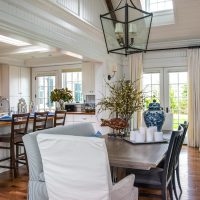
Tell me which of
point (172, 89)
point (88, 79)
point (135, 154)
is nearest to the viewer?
point (135, 154)

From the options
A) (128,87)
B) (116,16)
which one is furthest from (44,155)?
(116,16)

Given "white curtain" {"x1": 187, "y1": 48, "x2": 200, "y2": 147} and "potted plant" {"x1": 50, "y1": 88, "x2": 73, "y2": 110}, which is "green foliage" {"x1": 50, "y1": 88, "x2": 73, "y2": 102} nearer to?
"potted plant" {"x1": 50, "y1": 88, "x2": 73, "y2": 110}

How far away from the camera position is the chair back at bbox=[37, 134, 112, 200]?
1.69 m

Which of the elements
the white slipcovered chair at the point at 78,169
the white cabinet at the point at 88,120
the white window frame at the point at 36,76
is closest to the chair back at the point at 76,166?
the white slipcovered chair at the point at 78,169

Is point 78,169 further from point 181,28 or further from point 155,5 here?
point 155,5

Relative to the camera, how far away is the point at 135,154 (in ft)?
7.38

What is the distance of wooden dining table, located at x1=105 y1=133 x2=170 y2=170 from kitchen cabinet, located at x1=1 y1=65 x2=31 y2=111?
561 cm

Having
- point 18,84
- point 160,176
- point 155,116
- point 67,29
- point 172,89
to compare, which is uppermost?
point 67,29

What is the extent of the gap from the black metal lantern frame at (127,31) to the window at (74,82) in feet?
14.6

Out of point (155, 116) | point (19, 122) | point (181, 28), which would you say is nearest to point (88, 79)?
point (181, 28)

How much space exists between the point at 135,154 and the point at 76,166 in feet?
2.22

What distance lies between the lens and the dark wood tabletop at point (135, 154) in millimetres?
2005

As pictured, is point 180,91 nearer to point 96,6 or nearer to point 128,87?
point 96,6

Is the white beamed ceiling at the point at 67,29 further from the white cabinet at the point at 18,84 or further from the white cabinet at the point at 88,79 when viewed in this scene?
the white cabinet at the point at 88,79
